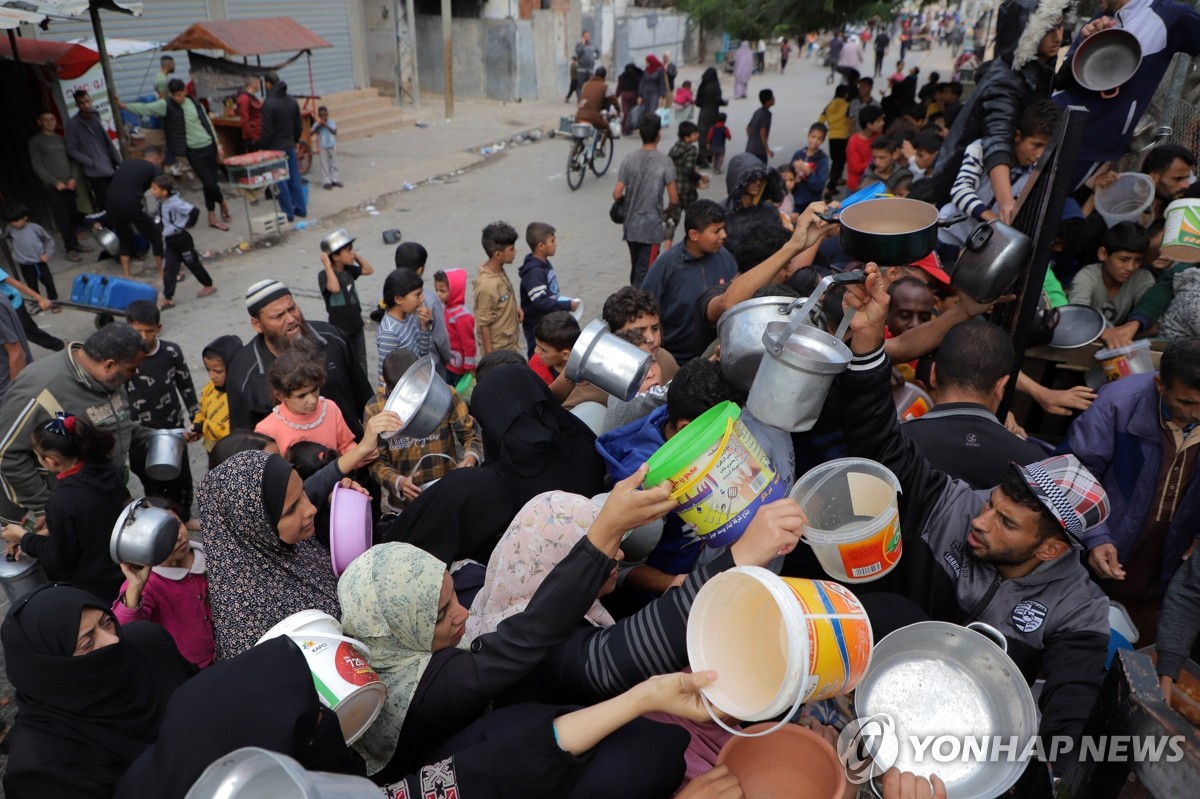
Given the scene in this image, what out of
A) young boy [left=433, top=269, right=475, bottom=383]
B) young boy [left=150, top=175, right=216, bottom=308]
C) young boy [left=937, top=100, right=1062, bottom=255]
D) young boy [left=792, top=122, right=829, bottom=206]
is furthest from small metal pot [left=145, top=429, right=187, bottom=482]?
young boy [left=792, top=122, right=829, bottom=206]

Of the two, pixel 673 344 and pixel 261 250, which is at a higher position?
pixel 673 344

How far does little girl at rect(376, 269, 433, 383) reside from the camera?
15.8ft

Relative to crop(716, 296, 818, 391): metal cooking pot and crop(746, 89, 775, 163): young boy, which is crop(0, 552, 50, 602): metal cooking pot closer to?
crop(716, 296, 818, 391): metal cooking pot

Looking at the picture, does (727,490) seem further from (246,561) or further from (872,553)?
(246,561)

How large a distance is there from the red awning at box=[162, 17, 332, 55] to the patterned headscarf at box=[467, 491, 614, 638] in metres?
11.3

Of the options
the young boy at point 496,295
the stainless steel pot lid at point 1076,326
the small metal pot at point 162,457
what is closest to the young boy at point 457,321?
the young boy at point 496,295

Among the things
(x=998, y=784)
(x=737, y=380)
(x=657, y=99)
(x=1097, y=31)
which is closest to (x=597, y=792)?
(x=998, y=784)

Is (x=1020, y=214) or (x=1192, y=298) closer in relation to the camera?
(x=1020, y=214)

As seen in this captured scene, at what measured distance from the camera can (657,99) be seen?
17016 millimetres

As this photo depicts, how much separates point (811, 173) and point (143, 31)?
10815mm

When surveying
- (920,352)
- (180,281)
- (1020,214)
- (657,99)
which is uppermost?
(1020,214)

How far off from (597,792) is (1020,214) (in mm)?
3170

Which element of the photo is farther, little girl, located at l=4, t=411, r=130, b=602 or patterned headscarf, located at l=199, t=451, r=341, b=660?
little girl, located at l=4, t=411, r=130, b=602

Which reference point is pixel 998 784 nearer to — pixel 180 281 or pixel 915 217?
pixel 915 217
